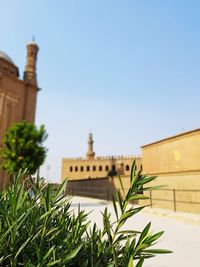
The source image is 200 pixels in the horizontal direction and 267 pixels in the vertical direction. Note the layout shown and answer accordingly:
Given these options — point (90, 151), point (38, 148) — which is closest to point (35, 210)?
point (38, 148)

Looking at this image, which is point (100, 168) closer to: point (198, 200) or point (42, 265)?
point (198, 200)

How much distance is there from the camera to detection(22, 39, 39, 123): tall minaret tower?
35188mm

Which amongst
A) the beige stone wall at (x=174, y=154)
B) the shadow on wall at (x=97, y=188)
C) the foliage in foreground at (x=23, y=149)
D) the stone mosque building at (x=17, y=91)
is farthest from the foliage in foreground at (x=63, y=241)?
the stone mosque building at (x=17, y=91)

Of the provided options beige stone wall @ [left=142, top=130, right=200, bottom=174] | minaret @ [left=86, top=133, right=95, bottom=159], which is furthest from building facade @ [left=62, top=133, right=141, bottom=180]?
beige stone wall @ [left=142, top=130, right=200, bottom=174]

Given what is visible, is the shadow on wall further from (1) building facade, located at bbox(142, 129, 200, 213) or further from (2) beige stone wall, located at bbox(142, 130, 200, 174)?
(1) building facade, located at bbox(142, 129, 200, 213)

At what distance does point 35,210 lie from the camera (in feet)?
8.76

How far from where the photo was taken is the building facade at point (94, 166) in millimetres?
52147

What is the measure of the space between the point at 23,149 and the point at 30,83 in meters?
20.0

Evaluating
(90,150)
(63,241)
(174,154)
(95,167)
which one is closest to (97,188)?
(174,154)

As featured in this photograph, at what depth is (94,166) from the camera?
53.8m

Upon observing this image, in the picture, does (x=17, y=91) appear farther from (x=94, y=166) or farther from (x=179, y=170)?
(x=179, y=170)

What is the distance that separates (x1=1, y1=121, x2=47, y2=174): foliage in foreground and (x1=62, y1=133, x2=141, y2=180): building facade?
33.4 meters

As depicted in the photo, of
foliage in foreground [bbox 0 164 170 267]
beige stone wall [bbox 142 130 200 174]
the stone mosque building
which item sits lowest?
foliage in foreground [bbox 0 164 170 267]

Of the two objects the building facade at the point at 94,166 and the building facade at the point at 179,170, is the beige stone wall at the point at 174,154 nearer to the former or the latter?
the building facade at the point at 179,170
